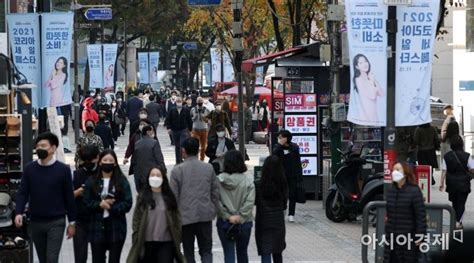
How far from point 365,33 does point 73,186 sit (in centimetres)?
385

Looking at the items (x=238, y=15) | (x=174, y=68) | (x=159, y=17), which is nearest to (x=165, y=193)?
(x=238, y=15)

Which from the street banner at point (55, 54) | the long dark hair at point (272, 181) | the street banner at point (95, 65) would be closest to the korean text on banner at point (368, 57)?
the long dark hair at point (272, 181)

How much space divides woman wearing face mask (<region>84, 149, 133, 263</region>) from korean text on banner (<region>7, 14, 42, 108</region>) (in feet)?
18.0

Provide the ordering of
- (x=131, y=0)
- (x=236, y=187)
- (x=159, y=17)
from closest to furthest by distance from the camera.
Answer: (x=236, y=187)
(x=131, y=0)
(x=159, y=17)

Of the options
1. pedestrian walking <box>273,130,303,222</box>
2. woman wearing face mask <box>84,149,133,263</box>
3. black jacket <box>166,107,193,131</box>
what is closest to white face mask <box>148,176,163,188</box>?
woman wearing face mask <box>84,149,133,263</box>

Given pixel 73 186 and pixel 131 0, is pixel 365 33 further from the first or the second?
pixel 131 0

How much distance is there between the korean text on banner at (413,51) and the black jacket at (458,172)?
4404mm

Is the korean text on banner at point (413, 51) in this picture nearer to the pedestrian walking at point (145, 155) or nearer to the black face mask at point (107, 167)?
the black face mask at point (107, 167)

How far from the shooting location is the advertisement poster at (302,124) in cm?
2347

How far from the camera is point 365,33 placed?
14461mm

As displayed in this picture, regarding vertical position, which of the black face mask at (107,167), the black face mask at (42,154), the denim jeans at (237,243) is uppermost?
the black face mask at (42,154)

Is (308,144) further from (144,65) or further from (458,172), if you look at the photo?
(144,65)

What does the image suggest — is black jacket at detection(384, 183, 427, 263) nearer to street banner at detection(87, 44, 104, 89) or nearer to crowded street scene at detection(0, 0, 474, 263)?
crowded street scene at detection(0, 0, 474, 263)

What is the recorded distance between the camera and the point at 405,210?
12.6m
